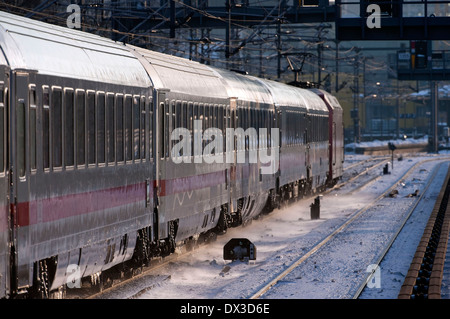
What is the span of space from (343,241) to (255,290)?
7543mm

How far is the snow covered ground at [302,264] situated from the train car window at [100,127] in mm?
2233

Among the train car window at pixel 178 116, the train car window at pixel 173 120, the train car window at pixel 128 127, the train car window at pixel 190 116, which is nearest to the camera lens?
the train car window at pixel 128 127

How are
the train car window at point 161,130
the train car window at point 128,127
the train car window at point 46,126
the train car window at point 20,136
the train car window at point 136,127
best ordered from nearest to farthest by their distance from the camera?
1. the train car window at point 20,136
2. the train car window at point 46,126
3. the train car window at point 128,127
4. the train car window at point 136,127
5. the train car window at point 161,130

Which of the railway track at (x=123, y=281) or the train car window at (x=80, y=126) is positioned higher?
the train car window at (x=80, y=126)

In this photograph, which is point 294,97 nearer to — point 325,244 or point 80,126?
point 325,244

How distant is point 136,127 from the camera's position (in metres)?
14.7

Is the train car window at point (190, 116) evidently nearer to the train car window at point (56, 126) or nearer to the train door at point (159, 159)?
the train door at point (159, 159)

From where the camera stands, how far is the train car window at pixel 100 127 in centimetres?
1289

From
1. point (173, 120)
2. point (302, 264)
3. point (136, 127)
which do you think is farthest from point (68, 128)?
point (302, 264)

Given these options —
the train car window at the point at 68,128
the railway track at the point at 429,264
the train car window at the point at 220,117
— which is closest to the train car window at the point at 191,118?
the train car window at the point at 220,117

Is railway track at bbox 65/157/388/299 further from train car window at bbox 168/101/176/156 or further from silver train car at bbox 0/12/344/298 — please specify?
train car window at bbox 168/101/176/156

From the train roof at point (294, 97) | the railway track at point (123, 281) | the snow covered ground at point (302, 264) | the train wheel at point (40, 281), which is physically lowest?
the snow covered ground at point (302, 264)

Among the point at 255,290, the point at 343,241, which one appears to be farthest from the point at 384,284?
the point at 343,241

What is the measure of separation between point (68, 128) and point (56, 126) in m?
0.41
